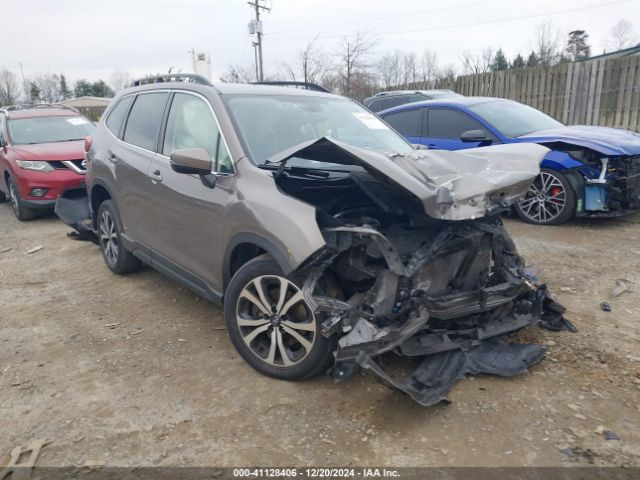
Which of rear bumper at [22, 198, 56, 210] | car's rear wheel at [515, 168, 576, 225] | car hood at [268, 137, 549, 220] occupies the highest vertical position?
car hood at [268, 137, 549, 220]

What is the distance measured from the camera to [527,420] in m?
2.70

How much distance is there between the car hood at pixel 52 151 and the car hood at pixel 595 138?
6867 mm

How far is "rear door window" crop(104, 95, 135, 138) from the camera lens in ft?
16.1

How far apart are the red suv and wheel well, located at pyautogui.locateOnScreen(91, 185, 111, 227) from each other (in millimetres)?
2797

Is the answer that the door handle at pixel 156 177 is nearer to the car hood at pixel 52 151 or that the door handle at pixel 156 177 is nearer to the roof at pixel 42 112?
the car hood at pixel 52 151

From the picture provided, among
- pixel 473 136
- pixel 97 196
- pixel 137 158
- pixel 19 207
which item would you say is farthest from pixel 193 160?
pixel 19 207

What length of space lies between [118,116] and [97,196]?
0.95 meters

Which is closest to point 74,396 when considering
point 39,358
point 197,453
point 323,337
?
point 39,358

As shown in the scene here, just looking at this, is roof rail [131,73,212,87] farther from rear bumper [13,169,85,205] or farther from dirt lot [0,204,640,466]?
rear bumper [13,169,85,205]

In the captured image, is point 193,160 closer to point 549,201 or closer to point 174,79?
point 174,79

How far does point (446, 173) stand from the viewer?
10.1ft

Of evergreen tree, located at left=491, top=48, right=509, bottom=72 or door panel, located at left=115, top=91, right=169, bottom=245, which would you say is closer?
door panel, located at left=115, top=91, right=169, bottom=245

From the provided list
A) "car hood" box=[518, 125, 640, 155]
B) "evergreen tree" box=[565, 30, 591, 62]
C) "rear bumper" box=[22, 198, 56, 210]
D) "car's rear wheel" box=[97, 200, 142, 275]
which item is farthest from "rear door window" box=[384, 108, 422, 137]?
"evergreen tree" box=[565, 30, 591, 62]

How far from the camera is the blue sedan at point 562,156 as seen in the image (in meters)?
5.92
